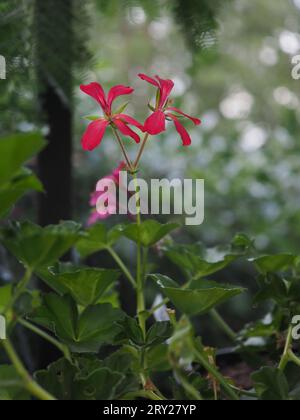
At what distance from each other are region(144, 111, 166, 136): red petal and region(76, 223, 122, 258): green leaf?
14 centimetres

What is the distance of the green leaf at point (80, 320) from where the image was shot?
479 mm

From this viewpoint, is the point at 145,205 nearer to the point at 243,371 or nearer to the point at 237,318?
the point at 243,371

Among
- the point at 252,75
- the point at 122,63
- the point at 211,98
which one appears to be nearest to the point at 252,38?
the point at 252,75

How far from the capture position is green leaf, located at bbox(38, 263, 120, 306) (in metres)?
0.48

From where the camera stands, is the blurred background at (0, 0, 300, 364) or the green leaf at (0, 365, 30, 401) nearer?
the green leaf at (0, 365, 30, 401)

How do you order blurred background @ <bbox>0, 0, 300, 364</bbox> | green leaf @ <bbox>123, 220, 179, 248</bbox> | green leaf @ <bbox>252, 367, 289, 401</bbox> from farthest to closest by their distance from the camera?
blurred background @ <bbox>0, 0, 300, 364</bbox>
green leaf @ <bbox>123, 220, 179, 248</bbox>
green leaf @ <bbox>252, 367, 289, 401</bbox>

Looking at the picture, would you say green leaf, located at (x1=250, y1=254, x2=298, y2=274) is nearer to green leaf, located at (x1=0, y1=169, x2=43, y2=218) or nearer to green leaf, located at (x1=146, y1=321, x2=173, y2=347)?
green leaf, located at (x1=146, y1=321, x2=173, y2=347)

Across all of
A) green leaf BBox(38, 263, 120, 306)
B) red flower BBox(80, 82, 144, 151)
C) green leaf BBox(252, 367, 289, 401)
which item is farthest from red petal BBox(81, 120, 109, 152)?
green leaf BBox(252, 367, 289, 401)

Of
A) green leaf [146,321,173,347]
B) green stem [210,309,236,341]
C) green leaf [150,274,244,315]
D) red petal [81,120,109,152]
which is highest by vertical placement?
red petal [81,120,109,152]

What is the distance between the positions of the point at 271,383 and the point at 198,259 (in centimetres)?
18

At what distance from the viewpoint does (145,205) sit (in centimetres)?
68

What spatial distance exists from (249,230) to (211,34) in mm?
884

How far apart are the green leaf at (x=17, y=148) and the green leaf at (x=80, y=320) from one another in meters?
0.19

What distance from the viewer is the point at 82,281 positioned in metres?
0.49
